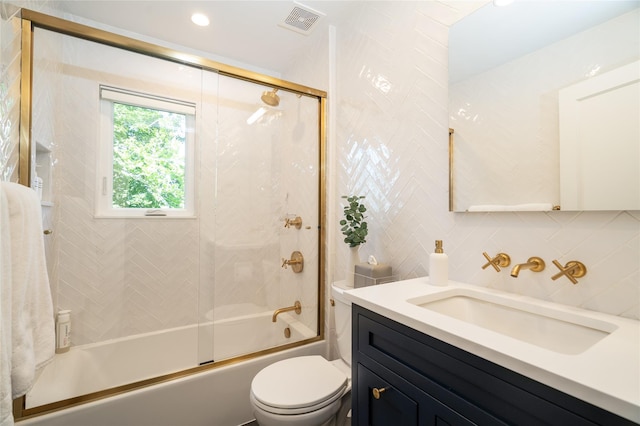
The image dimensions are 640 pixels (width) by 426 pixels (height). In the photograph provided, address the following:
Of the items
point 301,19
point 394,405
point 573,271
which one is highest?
point 301,19

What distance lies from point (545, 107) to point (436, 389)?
95cm

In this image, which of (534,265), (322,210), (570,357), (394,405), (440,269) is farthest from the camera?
(322,210)

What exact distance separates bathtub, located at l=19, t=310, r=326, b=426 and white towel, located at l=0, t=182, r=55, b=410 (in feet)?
2.01

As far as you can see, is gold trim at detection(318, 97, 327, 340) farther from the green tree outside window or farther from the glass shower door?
the green tree outside window

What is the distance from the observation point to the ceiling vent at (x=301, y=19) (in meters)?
1.77

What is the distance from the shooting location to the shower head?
2.03m

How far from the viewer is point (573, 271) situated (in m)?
0.85

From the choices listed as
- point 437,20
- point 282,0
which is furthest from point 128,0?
point 437,20

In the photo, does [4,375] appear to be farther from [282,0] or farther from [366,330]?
[282,0]

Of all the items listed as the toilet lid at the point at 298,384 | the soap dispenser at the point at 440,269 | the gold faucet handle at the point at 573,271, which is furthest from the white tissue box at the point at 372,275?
the gold faucet handle at the point at 573,271

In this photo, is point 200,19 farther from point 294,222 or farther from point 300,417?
point 300,417

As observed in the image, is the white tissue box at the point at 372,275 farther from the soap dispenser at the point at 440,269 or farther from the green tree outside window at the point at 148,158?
the green tree outside window at the point at 148,158

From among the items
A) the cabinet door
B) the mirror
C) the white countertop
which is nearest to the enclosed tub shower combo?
the cabinet door

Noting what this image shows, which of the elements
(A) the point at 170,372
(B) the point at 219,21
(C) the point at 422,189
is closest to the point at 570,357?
(C) the point at 422,189
